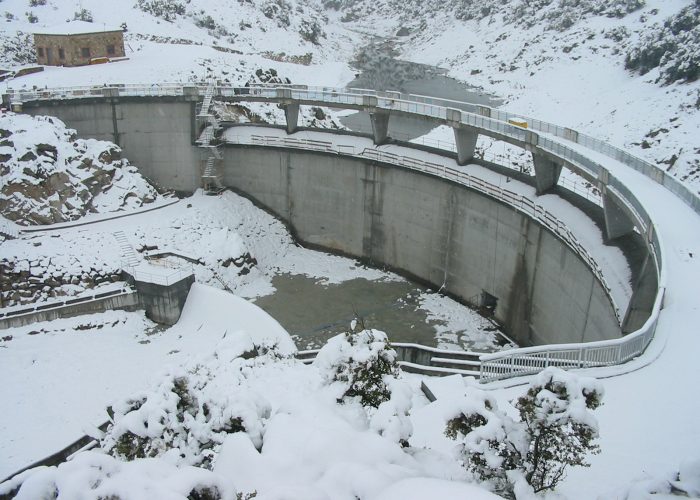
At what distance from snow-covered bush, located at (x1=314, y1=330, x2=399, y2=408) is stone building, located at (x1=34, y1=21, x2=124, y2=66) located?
1697 inches

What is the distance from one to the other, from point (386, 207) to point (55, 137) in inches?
753

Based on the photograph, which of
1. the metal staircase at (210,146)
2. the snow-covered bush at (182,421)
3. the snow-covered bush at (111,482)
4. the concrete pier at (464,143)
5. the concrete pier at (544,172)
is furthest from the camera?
the metal staircase at (210,146)

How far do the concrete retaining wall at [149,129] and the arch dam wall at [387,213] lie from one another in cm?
6

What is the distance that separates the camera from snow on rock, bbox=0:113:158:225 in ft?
110

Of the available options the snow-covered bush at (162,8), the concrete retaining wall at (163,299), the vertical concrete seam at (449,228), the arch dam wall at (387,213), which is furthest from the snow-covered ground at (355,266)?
the vertical concrete seam at (449,228)

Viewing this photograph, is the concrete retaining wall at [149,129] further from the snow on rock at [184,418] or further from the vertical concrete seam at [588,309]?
the snow on rock at [184,418]

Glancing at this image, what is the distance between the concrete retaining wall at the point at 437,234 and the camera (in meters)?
26.6

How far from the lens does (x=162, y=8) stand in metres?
66.1

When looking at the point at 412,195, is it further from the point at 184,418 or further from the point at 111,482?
the point at 111,482

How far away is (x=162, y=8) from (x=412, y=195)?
144 feet

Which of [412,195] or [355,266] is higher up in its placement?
[412,195]

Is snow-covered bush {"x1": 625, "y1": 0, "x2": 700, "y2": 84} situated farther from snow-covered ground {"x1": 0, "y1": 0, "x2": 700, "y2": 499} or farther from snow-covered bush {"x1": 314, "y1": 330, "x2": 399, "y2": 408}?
snow-covered bush {"x1": 314, "y1": 330, "x2": 399, "y2": 408}

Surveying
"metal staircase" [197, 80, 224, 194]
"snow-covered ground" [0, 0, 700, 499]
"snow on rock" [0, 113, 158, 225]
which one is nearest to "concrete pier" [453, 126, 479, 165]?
"snow-covered ground" [0, 0, 700, 499]

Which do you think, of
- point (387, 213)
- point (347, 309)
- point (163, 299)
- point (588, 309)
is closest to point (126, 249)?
point (163, 299)
